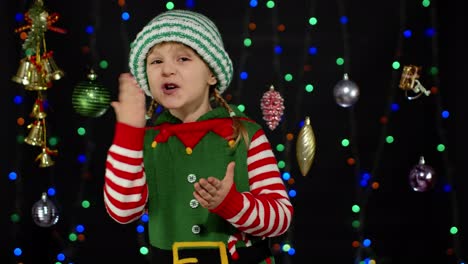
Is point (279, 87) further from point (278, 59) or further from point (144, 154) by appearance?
point (144, 154)

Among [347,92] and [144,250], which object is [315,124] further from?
[144,250]

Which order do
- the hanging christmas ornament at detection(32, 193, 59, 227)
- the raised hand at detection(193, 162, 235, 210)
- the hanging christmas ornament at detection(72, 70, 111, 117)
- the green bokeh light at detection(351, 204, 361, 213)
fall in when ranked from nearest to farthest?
the raised hand at detection(193, 162, 235, 210) → the hanging christmas ornament at detection(72, 70, 111, 117) → the hanging christmas ornament at detection(32, 193, 59, 227) → the green bokeh light at detection(351, 204, 361, 213)

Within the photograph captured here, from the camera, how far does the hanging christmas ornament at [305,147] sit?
2570 millimetres

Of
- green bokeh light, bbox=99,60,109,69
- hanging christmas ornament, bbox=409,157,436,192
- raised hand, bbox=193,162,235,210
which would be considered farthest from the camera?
green bokeh light, bbox=99,60,109,69

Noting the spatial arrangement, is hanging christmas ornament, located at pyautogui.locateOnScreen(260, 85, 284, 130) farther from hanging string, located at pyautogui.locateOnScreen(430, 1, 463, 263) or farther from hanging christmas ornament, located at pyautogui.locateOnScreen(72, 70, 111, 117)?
hanging string, located at pyautogui.locateOnScreen(430, 1, 463, 263)

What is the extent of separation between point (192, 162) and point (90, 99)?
0.85m

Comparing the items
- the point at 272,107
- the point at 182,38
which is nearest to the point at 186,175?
the point at 182,38

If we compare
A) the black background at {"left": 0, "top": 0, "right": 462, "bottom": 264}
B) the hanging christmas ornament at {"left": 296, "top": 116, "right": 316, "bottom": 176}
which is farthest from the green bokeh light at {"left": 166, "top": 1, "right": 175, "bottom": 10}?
the hanging christmas ornament at {"left": 296, "top": 116, "right": 316, "bottom": 176}

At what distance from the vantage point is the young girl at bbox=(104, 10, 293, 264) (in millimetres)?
1564

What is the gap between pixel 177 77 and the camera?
1.58m

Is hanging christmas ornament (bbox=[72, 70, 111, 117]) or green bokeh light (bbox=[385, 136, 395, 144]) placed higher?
hanging christmas ornament (bbox=[72, 70, 111, 117])

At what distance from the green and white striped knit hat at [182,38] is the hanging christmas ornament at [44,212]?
992 millimetres

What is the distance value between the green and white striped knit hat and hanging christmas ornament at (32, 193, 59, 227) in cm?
99

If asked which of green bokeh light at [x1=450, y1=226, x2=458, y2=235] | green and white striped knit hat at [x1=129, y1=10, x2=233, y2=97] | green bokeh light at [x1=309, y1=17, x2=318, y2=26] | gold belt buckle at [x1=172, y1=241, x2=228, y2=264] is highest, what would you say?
green bokeh light at [x1=309, y1=17, x2=318, y2=26]
